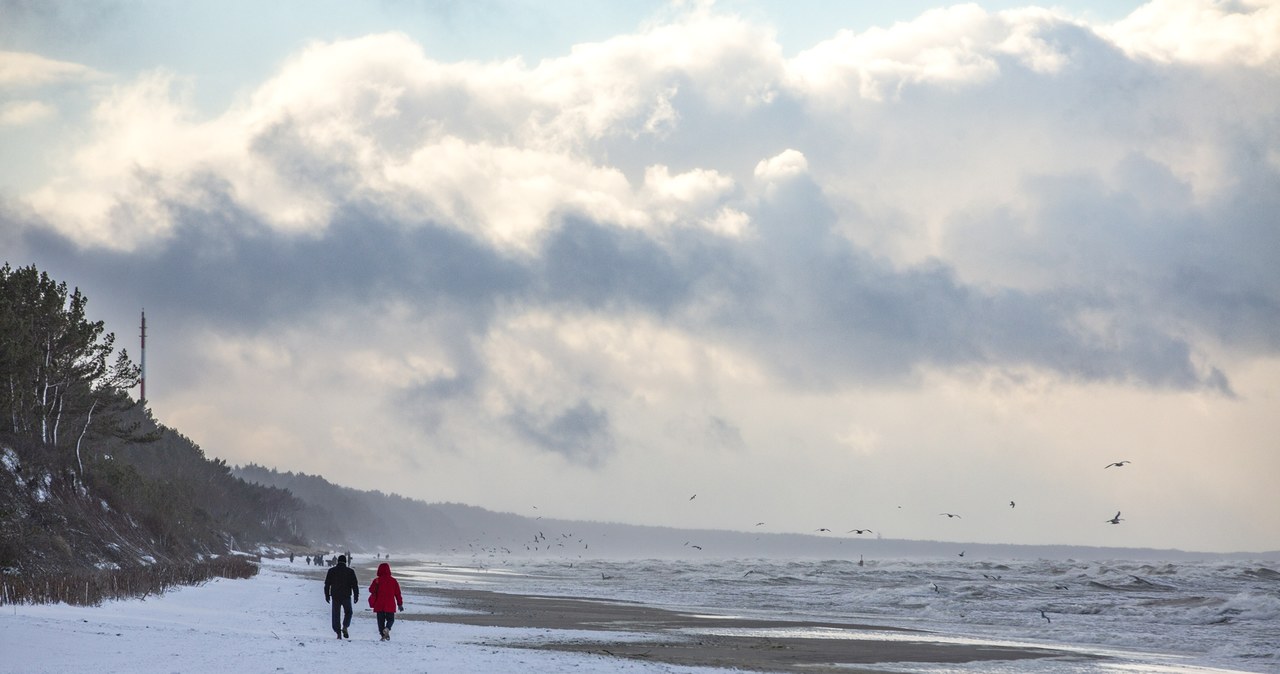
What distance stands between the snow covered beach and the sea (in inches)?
7.7

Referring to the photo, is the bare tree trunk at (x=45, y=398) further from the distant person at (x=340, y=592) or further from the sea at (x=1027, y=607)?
the distant person at (x=340, y=592)

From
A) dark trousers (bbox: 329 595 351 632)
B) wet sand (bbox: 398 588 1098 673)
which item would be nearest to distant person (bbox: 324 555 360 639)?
dark trousers (bbox: 329 595 351 632)

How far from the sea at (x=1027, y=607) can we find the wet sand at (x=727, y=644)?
1.34 meters

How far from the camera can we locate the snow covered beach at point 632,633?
70.3 feet

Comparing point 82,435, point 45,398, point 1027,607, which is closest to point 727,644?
point 1027,607

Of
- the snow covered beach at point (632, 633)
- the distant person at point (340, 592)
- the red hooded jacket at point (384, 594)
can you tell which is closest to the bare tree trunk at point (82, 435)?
the snow covered beach at point (632, 633)

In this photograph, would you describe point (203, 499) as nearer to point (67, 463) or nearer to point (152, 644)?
point (67, 463)

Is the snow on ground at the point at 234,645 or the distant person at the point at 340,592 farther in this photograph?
the distant person at the point at 340,592

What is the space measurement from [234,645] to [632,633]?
15.2 metres

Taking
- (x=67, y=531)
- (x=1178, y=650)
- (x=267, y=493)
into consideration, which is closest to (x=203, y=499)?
(x=267, y=493)

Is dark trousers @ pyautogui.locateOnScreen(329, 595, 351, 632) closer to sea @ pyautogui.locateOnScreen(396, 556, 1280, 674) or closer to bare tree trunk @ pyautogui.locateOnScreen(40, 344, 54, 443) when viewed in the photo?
sea @ pyautogui.locateOnScreen(396, 556, 1280, 674)

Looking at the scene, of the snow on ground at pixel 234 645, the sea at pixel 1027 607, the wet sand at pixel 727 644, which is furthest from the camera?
the sea at pixel 1027 607

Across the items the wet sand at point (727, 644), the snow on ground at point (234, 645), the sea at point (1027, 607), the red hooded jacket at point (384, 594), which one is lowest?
the sea at point (1027, 607)

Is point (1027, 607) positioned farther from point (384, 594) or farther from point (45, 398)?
point (45, 398)
